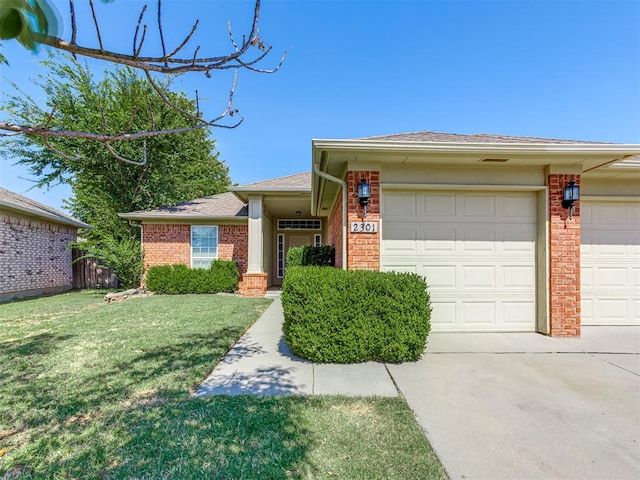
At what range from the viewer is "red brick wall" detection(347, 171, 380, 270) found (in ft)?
15.3

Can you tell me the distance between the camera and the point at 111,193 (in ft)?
45.5

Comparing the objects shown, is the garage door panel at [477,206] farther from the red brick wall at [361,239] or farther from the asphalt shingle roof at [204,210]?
the asphalt shingle roof at [204,210]

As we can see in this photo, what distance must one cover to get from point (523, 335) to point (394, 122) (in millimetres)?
7951

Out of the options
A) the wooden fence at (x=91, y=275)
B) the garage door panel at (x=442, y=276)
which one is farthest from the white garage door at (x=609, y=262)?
the wooden fence at (x=91, y=275)

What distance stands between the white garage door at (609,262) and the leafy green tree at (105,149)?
12.4 metres

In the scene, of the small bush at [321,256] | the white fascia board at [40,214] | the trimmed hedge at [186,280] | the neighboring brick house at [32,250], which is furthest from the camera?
the trimmed hedge at [186,280]

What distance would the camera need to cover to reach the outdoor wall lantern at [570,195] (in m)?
4.71

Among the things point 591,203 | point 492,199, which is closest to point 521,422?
point 492,199

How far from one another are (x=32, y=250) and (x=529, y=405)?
14812mm

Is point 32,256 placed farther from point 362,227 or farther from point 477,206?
point 477,206

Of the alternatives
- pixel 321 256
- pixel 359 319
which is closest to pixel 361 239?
pixel 359 319

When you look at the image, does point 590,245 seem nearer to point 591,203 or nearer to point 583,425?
point 591,203

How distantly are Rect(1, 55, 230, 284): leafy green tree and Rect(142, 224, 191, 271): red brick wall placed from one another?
2.34 feet

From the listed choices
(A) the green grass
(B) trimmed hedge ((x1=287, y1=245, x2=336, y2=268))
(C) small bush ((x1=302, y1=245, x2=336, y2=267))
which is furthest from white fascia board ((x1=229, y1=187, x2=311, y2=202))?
(A) the green grass
